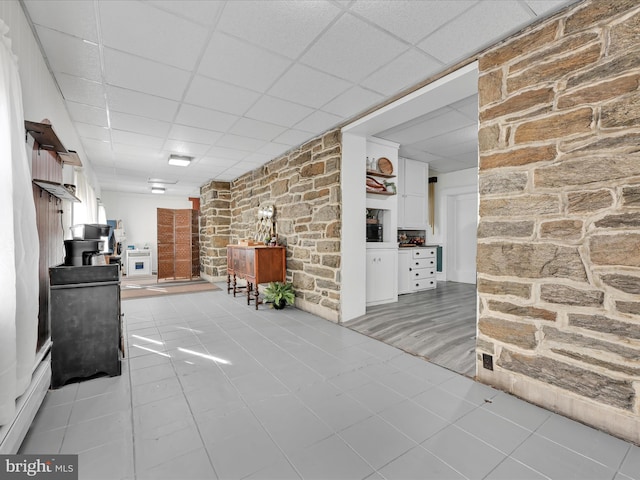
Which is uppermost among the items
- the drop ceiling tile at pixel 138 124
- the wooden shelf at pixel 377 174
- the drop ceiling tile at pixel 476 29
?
the drop ceiling tile at pixel 138 124

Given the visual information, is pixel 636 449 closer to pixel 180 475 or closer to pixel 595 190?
pixel 595 190

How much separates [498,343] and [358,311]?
1913mm

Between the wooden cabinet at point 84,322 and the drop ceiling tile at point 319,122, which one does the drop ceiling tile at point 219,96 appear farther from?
the wooden cabinet at point 84,322

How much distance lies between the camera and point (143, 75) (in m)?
2.39

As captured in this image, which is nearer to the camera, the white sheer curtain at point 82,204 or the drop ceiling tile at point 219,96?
the drop ceiling tile at point 219,96

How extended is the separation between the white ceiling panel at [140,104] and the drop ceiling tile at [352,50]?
1.59 meters

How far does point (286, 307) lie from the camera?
14.6ft

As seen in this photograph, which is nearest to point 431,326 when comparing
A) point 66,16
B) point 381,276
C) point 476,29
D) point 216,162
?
point 381,276

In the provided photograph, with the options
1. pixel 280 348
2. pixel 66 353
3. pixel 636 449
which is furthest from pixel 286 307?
pixel 636 449

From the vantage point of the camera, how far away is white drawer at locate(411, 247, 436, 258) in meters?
5.42

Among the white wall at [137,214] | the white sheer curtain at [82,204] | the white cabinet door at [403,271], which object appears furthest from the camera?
the white wall at [137,214]

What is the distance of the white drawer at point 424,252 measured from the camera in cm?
542

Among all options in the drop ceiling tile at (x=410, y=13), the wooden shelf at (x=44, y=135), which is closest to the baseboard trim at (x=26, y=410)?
the wooden shelf at (x=44, y=135)

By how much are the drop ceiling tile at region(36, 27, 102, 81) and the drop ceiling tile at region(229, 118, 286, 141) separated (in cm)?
138
